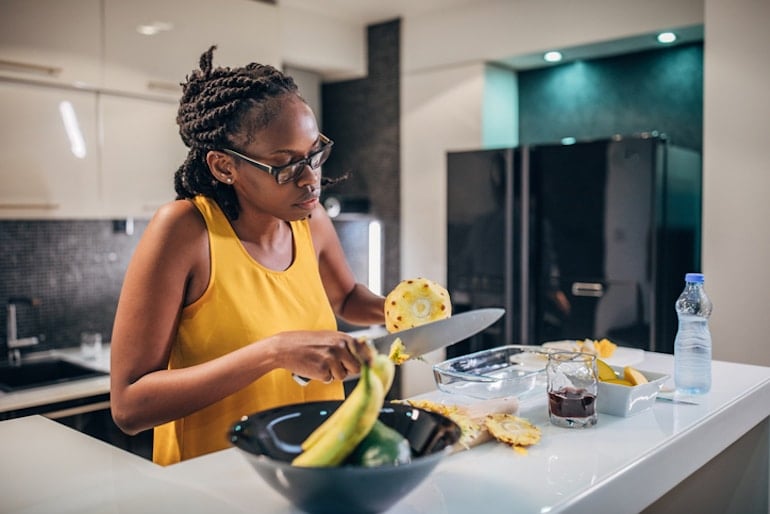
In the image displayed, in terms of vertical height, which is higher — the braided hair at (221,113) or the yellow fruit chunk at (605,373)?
the braided hair at (221,113)

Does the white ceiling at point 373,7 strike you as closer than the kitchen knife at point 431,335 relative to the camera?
No

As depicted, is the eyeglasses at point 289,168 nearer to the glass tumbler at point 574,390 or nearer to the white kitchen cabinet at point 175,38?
the glass tumbler at point 574,390

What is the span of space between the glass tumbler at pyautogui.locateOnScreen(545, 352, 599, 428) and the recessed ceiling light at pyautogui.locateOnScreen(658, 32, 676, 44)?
2199 millimetres

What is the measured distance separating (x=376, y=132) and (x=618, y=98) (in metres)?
1.33

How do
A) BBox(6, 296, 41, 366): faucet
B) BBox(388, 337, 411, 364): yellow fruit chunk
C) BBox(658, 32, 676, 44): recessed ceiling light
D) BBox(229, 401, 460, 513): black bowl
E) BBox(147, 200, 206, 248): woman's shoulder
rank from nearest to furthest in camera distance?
BBox(229, 401, 460, 513): black bowl < BBox(388, 337, 411, 364): yellow fruit chunk < BBox(147, 200, 206, 248): woman's shoulder < BBox(6, 296, 41, 366): faucet < BBox(658, 32, 676, 44): recessed ceiling light

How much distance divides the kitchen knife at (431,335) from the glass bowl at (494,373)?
0.59ft

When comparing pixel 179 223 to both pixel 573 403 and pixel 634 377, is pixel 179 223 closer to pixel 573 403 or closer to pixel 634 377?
pixel 573 403

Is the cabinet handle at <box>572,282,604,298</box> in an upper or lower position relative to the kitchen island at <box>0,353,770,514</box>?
upper

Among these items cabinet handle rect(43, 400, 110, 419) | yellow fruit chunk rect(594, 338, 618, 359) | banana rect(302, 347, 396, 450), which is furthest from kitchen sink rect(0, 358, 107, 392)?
banana rect(302, 347, 396, 450)

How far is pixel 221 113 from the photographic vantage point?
4.46 feet

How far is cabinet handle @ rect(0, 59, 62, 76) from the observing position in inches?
97.9

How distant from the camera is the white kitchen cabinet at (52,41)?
8.17 feet

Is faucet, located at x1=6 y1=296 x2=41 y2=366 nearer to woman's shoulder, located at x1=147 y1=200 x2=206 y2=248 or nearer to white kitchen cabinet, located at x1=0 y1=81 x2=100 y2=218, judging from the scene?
white kitchen cabinet, located at x1=0 y1=81 x2=100 y2=218

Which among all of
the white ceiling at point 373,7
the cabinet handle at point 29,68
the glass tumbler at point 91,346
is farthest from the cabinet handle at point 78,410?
the white ceiling at point 373,7
